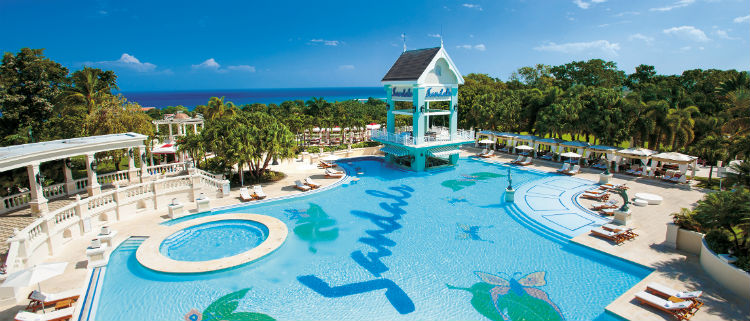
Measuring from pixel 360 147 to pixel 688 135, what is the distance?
Result: 2830 cm

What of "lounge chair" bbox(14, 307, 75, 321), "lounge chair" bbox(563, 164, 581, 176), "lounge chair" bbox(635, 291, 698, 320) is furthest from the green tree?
"lounge chair" bbox(563, 164, 581, 176)

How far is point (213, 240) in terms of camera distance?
57.7ft

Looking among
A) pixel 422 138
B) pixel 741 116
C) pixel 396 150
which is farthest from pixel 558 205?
pixel 396 150

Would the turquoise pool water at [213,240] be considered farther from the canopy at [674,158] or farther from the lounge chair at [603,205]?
the canopy at [674,158]

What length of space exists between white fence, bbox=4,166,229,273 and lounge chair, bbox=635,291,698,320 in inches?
825

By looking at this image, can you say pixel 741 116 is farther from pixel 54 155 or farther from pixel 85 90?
pixel 85 90

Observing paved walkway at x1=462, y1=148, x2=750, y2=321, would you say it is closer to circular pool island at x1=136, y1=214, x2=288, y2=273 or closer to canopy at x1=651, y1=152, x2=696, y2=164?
canopy at x1=651, y1=152, x2=696, y2=164

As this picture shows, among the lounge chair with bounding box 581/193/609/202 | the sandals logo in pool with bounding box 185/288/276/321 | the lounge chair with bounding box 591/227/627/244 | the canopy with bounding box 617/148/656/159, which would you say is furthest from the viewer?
the canopy with bounding box 617/148/656/159

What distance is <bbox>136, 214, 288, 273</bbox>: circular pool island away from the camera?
48.4 ft

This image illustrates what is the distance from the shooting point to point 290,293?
1309cm

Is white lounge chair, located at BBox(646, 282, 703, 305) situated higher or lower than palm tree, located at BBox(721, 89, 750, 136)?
lower

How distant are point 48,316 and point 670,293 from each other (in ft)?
61.4

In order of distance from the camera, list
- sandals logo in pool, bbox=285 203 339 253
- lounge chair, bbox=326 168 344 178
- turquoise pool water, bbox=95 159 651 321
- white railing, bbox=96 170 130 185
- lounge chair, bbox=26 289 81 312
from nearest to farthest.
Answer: lounge chair, bbox=26 289 81 312
turquoise pool water, bbox=95 159 651 321
sandals logo in pool, bbox=285 203 339 253
white railing, bbox=96 170 130 185
lounge chair, bbox=326 168 344 178

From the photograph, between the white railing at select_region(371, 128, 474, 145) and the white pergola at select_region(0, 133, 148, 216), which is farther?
the white railing at select_region(371, 128, 474, 145)
